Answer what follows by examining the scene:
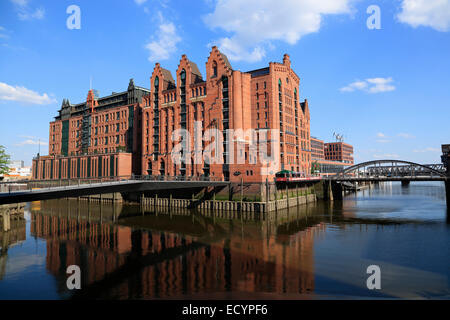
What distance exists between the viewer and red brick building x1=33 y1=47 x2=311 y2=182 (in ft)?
234

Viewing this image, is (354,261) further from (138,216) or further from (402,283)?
(138,216)

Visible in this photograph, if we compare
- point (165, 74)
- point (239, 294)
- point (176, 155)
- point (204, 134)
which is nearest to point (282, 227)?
point (239, 294)

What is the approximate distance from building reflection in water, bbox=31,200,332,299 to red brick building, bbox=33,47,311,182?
21227mm

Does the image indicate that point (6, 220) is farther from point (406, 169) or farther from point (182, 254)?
point (406, 169)

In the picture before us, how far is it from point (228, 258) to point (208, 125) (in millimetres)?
49944

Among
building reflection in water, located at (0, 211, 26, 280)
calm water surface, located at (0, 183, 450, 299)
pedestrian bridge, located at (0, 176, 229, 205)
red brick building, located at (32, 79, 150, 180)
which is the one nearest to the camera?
calm water surface, located at (0, 183, 450, 299)

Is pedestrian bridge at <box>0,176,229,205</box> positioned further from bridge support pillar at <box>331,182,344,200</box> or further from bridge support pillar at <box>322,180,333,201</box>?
bridge support pillar at <box>331,182,344,200</box>

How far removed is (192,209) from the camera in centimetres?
6538

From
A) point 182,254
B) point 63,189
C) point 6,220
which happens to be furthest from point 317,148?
point 63,189

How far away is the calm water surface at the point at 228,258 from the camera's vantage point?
20.6m

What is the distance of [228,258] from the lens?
28.9 meters

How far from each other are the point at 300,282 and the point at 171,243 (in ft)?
63.0

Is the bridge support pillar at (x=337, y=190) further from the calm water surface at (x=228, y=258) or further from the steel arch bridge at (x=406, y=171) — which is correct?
the calm water surface at (x=228, y=258)

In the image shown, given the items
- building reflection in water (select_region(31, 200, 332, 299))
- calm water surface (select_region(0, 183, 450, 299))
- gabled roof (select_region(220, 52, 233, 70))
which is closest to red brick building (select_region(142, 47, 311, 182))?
gabled roof (select_region(220, 52, 233, 70))
